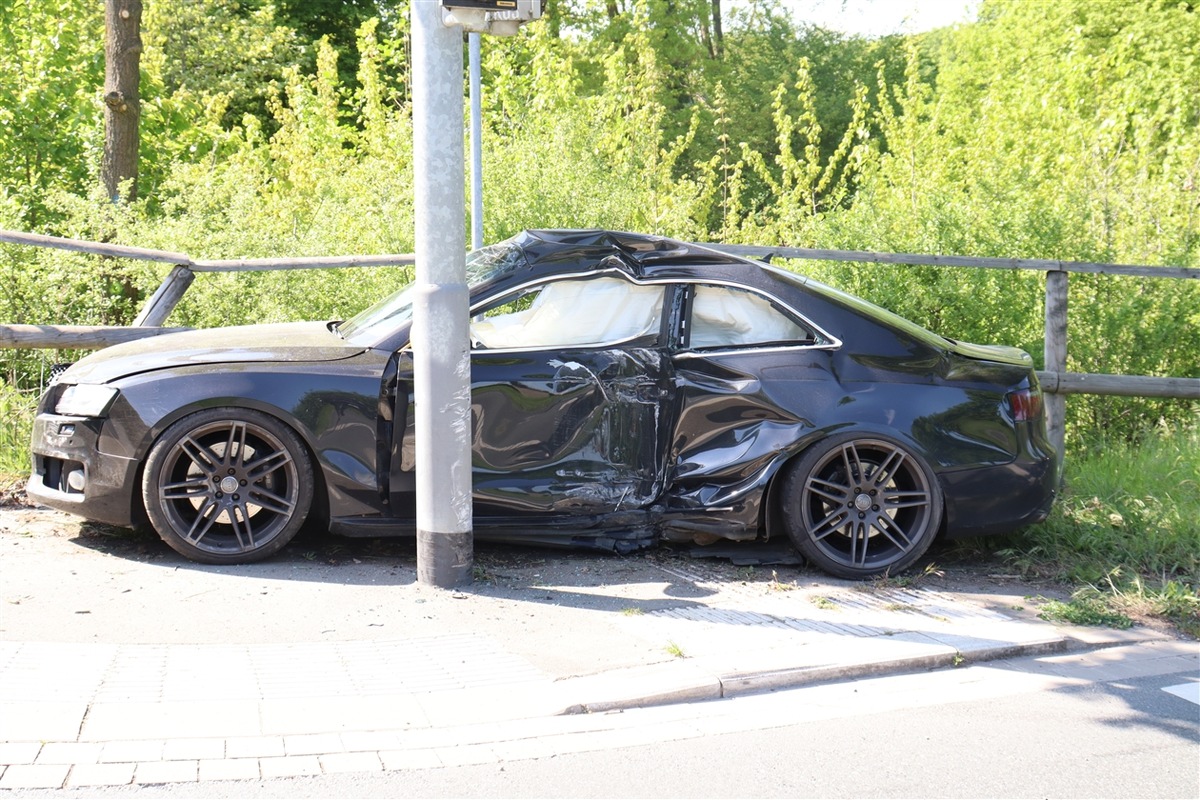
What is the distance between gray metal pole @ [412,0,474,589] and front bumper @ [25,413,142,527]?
1472 millimetres

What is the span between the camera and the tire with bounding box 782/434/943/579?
6.21m

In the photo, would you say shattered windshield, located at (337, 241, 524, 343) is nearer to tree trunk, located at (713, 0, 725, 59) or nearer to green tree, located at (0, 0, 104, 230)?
green tree, located at (0, 0, 104, 230)

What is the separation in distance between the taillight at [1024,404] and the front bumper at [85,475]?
4.46 meters

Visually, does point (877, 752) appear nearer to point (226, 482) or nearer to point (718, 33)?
point (226, 482)

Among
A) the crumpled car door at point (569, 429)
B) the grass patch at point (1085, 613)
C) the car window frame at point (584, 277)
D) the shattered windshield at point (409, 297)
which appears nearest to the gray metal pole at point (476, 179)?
the shattered windshield at point (409, 297)

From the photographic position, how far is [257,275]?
989 centimetres

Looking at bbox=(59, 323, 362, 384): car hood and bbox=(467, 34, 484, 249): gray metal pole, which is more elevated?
bbox=(467, 34, 484, 249): gray metal pole

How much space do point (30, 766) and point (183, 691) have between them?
69 centimetres

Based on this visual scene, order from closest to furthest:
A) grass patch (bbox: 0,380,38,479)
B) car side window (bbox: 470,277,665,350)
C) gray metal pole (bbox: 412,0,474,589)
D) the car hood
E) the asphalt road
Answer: the asphalt road
gray metal pole (bbox: 412,0,474,589)
the car hood
car side window (bbox: 470,277,665,350)
grass patch (bbox: 0,380,38,479)

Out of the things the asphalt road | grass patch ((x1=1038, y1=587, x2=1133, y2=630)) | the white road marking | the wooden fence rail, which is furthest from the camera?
the wooden fence rail

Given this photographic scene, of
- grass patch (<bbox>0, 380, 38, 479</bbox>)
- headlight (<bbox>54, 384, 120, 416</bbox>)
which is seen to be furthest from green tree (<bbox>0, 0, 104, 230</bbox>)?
headlight (<bbox>54, 384, 120, 416</bbox>)

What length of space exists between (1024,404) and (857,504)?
1.08m

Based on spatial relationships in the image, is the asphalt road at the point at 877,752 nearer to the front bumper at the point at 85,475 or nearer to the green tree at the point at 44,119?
the front bumper at the point at 85,475

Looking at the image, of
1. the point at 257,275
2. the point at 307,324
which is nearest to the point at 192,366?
the point at 307,324
